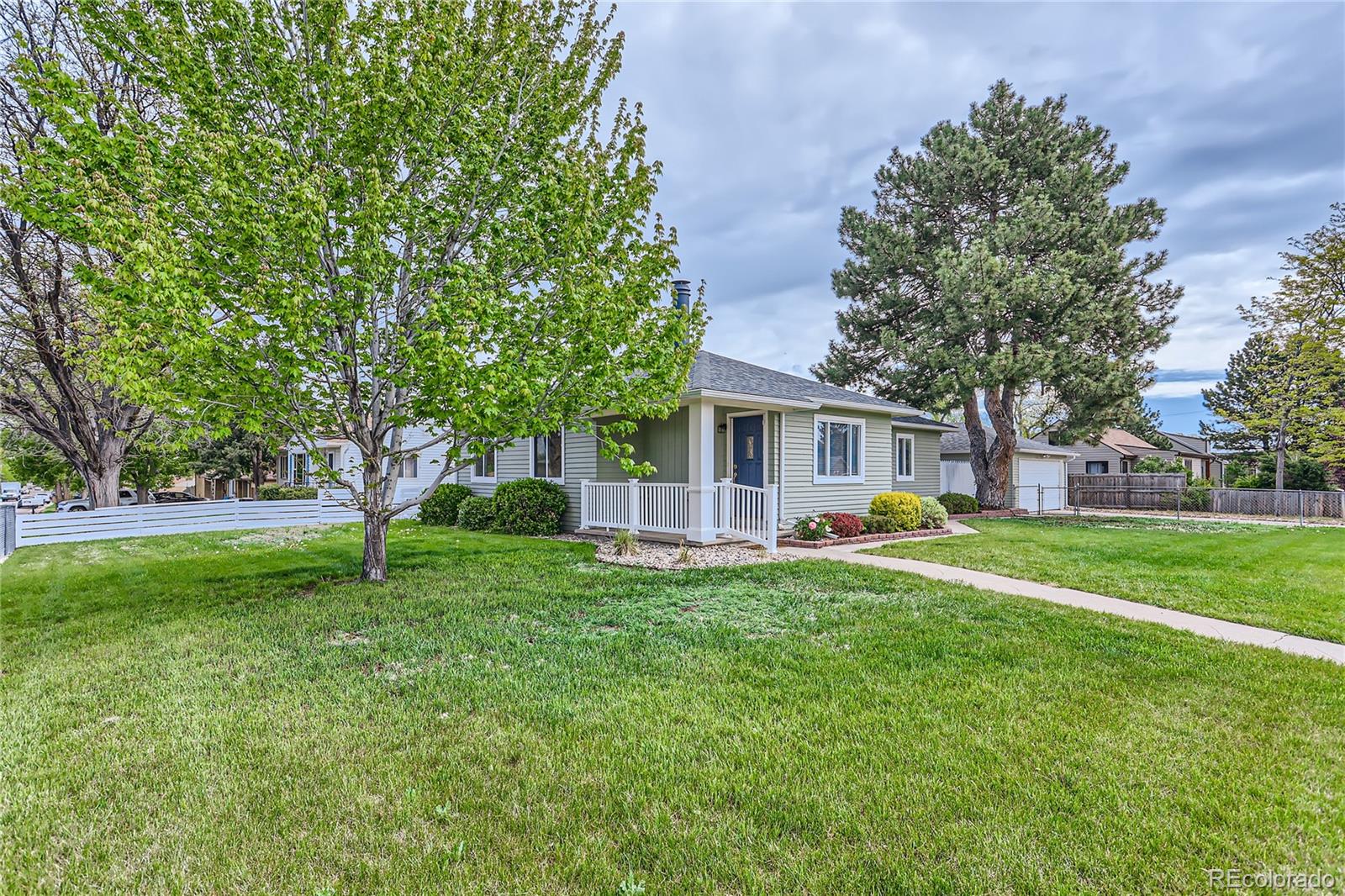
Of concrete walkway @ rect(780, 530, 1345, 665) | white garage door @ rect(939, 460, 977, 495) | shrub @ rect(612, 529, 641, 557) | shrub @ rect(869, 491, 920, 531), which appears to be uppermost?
white garage door @ rect(939, 460, 977, 495)

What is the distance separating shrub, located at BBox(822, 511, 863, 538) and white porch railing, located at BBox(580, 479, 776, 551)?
2026 millimetres

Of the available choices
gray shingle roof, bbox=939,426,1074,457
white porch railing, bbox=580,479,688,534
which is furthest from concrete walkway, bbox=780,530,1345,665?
gray shingle roof, bbox=939,426,1074,457

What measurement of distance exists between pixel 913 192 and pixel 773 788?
21.9 m

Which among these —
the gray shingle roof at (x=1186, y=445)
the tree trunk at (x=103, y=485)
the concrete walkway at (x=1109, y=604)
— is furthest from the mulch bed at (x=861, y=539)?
the gray shingle roof at (x=1186, y=445)

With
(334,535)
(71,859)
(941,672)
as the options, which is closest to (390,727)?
(71,859)

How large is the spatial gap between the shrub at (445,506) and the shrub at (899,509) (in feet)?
31.8

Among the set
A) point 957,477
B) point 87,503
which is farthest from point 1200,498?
point 87,503

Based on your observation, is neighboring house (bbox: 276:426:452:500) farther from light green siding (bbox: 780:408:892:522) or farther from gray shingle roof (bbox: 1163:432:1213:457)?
gray shingle roof (bbox: 1163:432:1213:457)

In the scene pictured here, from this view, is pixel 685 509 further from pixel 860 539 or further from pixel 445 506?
pixel 445 506

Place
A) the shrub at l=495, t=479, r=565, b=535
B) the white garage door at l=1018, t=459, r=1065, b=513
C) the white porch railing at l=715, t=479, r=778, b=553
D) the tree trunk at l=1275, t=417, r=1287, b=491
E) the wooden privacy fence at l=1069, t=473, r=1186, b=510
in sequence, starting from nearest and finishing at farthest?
the white porch railing at l=715, t=479, r=778, b=553
the shrub at l=495, t=479, r=565, b=535
the tree trunk at l=1275, t=417, r=1287, b=491
the white garage door at l=1018, t=459, r=1065, b=513
the wooden privacy fence at l=1069, t=473, r=1186, b=510

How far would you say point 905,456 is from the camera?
1922cm

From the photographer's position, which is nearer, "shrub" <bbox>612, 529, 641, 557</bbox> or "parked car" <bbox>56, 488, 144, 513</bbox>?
"shrub" <bbox>612, 529, 641, 557</bbox>

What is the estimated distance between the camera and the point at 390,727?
3.43 meters

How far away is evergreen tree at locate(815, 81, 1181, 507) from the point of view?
1714 centimetres
